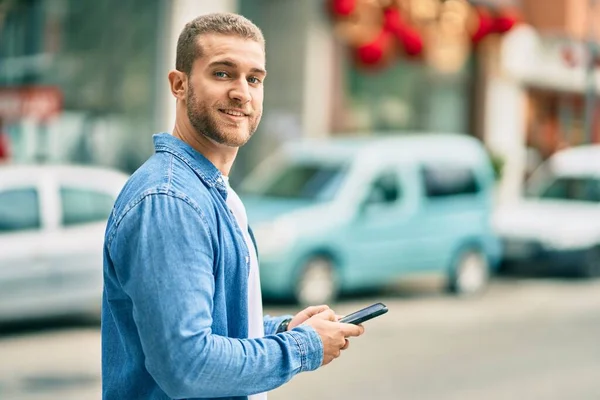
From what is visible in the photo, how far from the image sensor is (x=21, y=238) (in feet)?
29.1

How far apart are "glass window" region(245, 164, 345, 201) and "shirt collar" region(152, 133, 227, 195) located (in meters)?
9.22

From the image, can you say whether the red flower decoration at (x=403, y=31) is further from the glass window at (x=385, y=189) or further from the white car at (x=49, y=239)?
the white car at (x=49, y=239)

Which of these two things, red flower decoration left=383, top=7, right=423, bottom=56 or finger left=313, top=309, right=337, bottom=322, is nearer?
finger left=313, top=309, right=337, bottom=322

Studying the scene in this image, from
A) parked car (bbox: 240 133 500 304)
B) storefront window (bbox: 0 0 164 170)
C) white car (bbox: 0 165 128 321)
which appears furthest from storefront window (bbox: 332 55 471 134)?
white car (bbox: 0 165 128 321)

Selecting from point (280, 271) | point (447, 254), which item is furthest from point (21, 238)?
point (447, 254)

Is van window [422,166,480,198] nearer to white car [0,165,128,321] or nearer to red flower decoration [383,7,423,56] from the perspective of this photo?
white car [0,165,128,321]

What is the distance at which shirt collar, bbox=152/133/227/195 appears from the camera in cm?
213

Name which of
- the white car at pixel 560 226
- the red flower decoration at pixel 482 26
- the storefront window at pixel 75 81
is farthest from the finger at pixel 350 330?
the red flower decoration at pixel 482 26

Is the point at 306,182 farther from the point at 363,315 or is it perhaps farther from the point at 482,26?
the point at 482,26

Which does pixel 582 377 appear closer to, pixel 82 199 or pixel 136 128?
pixel 82 199

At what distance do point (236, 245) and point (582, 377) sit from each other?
250 inches

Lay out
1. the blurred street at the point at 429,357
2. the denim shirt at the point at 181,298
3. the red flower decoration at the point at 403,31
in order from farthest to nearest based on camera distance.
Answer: the red flower decoration at the point at 403,31 → the blurred street at the point at 429,357 → the denim shirt at the point at 181,298

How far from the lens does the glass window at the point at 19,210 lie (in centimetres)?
891

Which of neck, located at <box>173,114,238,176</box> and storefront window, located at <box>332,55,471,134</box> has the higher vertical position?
storefront window, located at <box>332,55,471,134</box>
